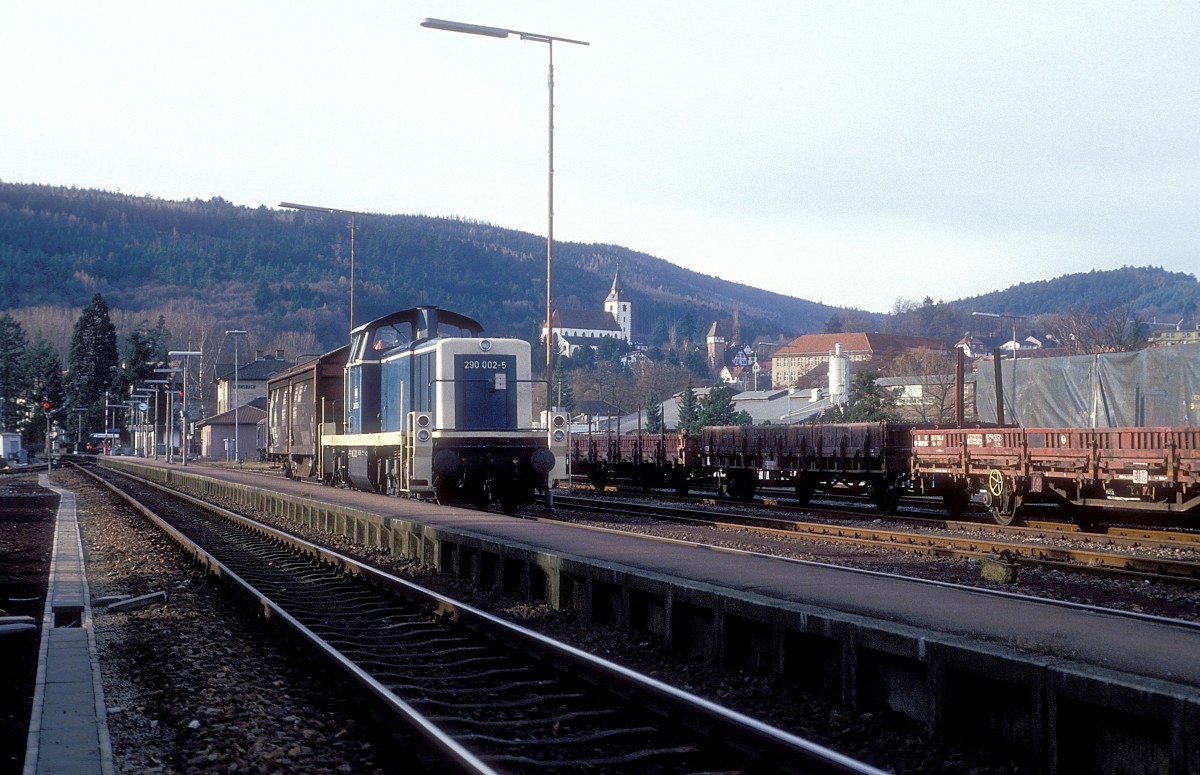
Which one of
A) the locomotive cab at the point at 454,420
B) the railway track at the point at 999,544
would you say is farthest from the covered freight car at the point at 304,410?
the railway track at the point at 999,544

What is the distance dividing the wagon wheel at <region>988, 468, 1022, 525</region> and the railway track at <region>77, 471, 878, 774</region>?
13435 millimetres

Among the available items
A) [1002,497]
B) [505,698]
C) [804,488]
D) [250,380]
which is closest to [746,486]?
[804,488]

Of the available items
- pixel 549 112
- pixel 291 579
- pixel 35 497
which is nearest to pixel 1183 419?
pixel 549 112

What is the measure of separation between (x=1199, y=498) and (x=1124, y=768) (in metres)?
14.7

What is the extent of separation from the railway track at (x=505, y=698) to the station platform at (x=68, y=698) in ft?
5.26

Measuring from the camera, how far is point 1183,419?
3091 cm

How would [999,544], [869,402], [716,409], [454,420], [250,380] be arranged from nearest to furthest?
1. [999,544]
2. [454,420]
3. [869,402]
4. [716,409]
5. [250,380]

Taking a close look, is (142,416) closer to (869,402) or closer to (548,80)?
(869,402)

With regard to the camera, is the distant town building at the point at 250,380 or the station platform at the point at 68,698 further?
the distant town building at the point at 250,380

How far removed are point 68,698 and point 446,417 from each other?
13.6 meters

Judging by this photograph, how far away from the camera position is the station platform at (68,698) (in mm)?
5945

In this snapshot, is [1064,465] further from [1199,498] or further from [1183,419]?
[1183,419]

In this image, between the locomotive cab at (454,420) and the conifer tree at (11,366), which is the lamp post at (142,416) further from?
the locomotive cab at (454,420)

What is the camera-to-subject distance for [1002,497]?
21281mm
